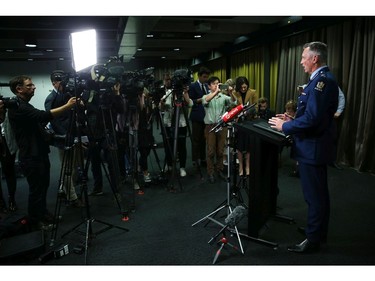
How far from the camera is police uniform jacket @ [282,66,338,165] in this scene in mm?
1850

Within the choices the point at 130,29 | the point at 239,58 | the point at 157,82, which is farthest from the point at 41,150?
the point at 239,58

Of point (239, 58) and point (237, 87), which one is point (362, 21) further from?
point (239, 58)

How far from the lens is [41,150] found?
2.48 m

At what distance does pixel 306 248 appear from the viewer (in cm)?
208

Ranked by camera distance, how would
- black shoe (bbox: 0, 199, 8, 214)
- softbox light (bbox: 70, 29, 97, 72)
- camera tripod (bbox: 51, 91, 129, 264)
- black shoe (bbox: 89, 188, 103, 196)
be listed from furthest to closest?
black shoe (bbox: 89, 188, 103, 196)
black shoe (bbox: 0, 199, 8, 214)
camera tripod (bbox: 51, 91, 129, 264)
softbox light (bbox: 70, 29, 97, 72)

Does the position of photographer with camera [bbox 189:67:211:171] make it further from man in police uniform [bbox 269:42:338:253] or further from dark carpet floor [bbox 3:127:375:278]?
man in police uniform [bbox 269:42:338:253]

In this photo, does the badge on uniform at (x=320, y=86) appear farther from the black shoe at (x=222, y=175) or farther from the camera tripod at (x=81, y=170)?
the black shoe at (x=222, y=175)

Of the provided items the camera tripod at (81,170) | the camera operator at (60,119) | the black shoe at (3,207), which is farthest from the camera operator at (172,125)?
the black shoe at (3,207)

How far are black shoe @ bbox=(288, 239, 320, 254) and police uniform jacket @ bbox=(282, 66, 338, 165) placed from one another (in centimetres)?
62

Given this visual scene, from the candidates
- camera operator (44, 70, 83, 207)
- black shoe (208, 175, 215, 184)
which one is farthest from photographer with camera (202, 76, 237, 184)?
camera operator (44, 70, 83, 207)

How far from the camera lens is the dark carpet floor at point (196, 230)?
2.06m

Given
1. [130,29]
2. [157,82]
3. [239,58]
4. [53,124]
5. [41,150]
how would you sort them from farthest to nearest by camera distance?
[239,58] → [130,29] → [157,82] → [53,124] → [41,150]

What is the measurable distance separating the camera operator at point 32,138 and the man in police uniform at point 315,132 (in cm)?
174

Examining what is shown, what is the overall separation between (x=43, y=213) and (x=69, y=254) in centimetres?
61
